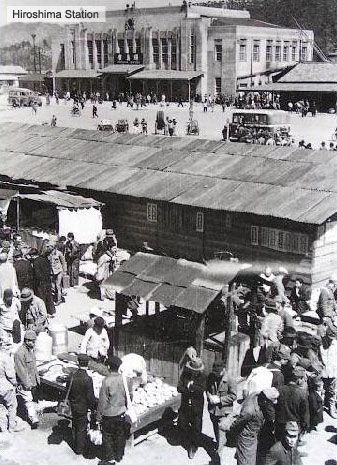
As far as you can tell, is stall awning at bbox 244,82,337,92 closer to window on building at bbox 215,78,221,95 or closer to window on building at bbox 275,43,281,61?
window on building at bbox 215,78,221,95

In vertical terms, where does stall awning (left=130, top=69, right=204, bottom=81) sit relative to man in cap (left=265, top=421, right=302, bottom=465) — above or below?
above

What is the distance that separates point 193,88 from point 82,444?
59.5 metres

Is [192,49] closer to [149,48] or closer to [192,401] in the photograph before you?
[149,48]

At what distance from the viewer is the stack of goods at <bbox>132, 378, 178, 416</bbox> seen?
10.1 meters

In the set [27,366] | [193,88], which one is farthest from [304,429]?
[193,88]

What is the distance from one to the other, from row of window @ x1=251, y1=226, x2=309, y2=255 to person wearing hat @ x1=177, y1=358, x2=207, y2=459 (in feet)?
30.8

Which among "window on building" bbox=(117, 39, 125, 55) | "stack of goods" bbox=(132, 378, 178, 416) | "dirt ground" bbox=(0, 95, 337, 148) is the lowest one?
"dirt ground" bbox=(0, 95, 337, 148)

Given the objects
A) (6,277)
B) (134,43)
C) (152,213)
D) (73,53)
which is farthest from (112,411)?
(73,53)

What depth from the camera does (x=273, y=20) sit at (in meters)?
95.1

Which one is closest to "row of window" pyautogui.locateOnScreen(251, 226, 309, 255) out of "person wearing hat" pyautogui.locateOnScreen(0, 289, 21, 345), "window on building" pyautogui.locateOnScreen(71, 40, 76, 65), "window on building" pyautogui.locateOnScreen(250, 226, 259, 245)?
"window on building" pyautogui.locateOnScreen(250, 226, 259, 245)

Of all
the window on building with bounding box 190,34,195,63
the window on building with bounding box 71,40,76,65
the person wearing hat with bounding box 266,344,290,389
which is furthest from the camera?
the window on building with bounding box 71,40,76,65

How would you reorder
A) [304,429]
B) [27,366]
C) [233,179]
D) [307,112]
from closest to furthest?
[304,429] < [27,366] < [233,179] < [307,112]

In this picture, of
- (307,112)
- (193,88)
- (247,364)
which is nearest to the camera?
(247,364)

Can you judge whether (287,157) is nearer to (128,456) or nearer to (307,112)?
(128,456)
